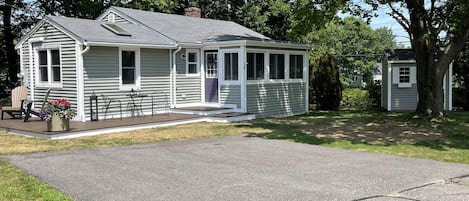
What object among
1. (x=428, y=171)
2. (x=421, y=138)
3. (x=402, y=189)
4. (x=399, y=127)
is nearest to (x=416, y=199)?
(x=402, y=189)

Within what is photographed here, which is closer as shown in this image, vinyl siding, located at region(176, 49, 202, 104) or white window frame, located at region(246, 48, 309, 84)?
vinyl siding, located at region(176, 49, 202, 104)

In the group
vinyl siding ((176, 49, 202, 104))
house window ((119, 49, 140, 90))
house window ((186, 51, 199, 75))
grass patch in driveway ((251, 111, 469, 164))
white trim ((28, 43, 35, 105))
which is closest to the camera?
grass patch in driveway ((251, 111, 469, 164))

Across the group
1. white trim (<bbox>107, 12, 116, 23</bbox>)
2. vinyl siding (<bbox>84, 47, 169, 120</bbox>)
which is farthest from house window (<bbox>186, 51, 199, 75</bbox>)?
white trim (<bbox>107, 12, 116, 23</bbox>)

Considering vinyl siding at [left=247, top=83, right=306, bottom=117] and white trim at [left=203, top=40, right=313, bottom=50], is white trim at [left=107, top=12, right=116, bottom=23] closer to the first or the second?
white trim at [left=203, top=40, right=313, bottom=50]

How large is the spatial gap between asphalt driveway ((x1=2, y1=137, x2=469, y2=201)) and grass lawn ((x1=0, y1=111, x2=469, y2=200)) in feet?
1.59

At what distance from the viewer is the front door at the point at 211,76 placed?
1719 cm

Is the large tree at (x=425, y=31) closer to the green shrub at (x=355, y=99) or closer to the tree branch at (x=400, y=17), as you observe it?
the tree branch at (x=400, y=17)

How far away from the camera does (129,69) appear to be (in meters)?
15.2

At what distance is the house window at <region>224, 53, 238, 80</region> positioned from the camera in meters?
16.5

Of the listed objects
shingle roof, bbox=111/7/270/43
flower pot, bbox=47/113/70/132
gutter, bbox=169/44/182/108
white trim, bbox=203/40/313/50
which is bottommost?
flower pot, bbox=47/113/70/132

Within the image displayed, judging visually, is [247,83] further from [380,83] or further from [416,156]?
[380,83]

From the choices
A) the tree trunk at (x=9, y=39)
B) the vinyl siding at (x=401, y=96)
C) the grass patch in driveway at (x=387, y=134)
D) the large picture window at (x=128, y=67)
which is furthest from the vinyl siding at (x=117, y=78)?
the tree trunk at (x=9, y=39)

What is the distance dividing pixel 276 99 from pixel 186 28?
4.63m

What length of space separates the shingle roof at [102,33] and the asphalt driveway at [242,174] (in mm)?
5362
